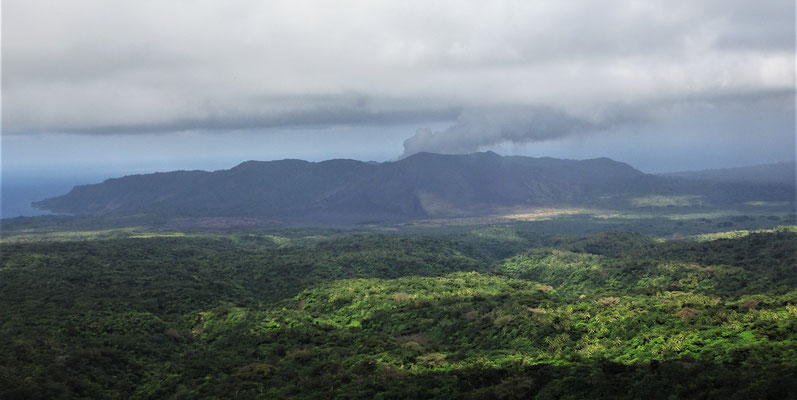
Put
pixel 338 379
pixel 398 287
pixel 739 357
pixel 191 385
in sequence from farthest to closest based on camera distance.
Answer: pixel 398 287
pixel 191 385
pixel 338 379
pixel 739 357

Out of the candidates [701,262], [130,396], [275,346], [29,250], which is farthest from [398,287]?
[29,250]

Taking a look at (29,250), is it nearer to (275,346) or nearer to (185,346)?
(185,346)

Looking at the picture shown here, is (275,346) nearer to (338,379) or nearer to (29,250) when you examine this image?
(338,379)

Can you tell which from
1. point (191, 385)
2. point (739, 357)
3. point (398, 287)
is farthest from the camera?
point (398, 287)

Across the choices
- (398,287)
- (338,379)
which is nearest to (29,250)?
(398,287)

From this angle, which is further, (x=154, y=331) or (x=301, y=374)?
(x=154, y=331)

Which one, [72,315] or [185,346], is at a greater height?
[72,315]
